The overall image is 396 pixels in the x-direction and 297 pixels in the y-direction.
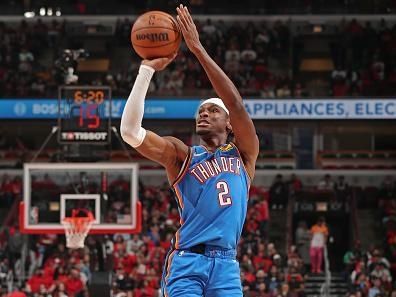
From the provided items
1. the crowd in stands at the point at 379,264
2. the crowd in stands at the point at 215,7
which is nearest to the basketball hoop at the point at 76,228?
the crowd in stands at the point at 379,264

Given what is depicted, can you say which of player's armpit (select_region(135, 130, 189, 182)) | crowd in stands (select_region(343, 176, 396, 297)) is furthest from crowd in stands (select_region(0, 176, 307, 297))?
player's armpit (select_region(135, 130, 189, 182))

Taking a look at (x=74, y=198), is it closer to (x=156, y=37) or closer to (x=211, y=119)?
(x=211, y=119)

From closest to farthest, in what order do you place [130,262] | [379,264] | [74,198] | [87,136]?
[87,136]
[74,198]
[130,262]
[379,264]

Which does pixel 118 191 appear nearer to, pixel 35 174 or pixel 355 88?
pixel 35 174

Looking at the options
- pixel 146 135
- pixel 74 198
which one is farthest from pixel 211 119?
pixel 74 198

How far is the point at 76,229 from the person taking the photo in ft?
53.1

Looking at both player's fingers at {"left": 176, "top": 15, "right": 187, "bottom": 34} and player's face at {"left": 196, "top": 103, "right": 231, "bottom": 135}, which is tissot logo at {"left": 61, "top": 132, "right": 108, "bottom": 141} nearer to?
player's face at {"left": 196, "top": 103, "right": 231, "bottom": 135}

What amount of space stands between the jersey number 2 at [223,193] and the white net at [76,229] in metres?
10.5

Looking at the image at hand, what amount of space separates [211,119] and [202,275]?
943 mm

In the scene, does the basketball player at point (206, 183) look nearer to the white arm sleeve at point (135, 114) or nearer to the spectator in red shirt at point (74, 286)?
the white arm sleeve at point (135, 114)

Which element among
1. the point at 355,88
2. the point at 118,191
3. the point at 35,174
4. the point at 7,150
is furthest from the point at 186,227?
the point at 7,150

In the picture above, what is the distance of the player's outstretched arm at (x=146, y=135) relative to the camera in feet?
18.0

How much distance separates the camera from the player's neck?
5984 mm

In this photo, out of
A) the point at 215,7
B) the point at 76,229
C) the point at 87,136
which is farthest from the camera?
the point at 215,7
